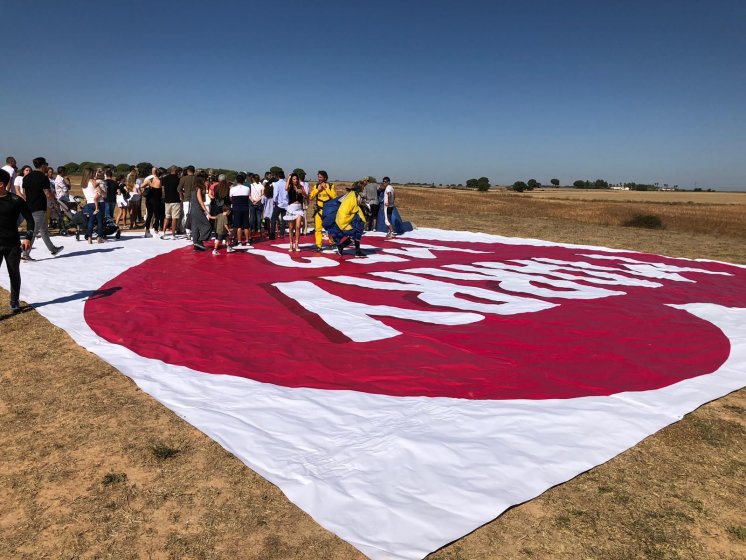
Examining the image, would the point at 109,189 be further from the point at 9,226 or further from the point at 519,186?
the point at 519,186

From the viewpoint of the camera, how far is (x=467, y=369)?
5328 mm

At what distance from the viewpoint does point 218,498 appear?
3.15m

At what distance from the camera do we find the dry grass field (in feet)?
9.05

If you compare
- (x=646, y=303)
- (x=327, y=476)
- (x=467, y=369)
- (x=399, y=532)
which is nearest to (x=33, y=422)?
(x=327, y=476)

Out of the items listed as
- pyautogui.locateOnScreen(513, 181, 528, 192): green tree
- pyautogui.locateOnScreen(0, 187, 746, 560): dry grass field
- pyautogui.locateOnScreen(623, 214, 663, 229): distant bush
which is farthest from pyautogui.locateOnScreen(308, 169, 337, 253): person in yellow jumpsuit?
pyautogui.locateOnScreen(513, 181, 528, 192): green tree

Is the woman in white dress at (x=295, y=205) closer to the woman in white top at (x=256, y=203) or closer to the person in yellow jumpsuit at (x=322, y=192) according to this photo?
the person in yellow jumpsuit at (x=322, y=192)

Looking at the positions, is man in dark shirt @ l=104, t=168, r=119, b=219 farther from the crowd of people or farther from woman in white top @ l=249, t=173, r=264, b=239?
woman in white top @ l=249, t=173, r=264, b=239

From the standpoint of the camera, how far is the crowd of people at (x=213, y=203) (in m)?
11.6

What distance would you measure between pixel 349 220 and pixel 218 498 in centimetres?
927

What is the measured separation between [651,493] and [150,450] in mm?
3727

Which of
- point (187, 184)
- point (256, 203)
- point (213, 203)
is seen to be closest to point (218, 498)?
point (213, 203)

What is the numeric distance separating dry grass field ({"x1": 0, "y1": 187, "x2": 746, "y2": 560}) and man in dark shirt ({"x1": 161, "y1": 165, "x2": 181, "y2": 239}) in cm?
1043

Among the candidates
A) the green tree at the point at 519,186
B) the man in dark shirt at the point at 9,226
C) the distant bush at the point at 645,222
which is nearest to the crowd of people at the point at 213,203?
the man in dark shirt at the point at 9,226

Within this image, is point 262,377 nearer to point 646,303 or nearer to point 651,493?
point 651,493
